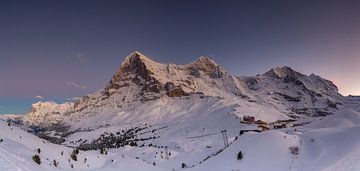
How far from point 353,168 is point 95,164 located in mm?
16056

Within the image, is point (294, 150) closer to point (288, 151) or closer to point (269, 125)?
point (288, 151)

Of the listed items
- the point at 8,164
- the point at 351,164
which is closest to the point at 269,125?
the point at 351,164

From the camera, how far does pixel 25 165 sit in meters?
14.2

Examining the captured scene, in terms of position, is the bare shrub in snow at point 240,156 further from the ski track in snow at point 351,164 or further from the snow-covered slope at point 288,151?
the ski track in snow at point 351,164

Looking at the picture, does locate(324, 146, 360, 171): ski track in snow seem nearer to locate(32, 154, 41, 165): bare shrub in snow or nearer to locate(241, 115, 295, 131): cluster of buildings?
locate(32, 154, 41, 165): bare shrub in snow

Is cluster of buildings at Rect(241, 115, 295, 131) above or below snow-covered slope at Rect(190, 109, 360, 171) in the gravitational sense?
above

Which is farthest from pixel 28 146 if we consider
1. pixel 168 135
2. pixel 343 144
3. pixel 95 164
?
pixel 168 135

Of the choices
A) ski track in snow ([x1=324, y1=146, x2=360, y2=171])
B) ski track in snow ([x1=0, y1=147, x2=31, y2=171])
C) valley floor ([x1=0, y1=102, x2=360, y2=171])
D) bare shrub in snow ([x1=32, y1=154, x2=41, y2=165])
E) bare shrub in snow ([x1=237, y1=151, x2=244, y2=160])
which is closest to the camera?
ski track in snow ([x1=0, y1=147, x2=31, y2=171])

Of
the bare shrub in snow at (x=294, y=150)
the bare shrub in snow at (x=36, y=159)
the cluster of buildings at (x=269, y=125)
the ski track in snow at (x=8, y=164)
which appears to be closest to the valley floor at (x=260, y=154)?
the bare shrub in snow at (x=294, y=150)

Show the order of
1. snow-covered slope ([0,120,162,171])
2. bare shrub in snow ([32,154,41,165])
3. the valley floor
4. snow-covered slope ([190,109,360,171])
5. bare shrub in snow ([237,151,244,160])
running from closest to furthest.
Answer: snow-covered slope ([0,120,162,171])
bare shrub in snow ([32,154,41,165])
the valley floor
snow-covered slope ([190,109,360,171])
bare shrub in snow ([237,151,244,160])

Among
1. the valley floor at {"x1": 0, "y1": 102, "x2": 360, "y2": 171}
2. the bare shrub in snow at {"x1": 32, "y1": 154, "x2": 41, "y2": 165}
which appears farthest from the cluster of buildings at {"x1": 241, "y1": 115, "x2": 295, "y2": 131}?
the bare shrub in snow at {"x1": 32, "y1": 154, "x2": 41, "y2": 165}

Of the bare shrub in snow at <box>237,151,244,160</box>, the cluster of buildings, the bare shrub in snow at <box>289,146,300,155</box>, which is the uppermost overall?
the cluster of buildings

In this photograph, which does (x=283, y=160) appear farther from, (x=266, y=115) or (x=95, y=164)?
(x=266, y=115)

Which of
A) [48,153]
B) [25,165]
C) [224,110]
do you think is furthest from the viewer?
[224,110]
